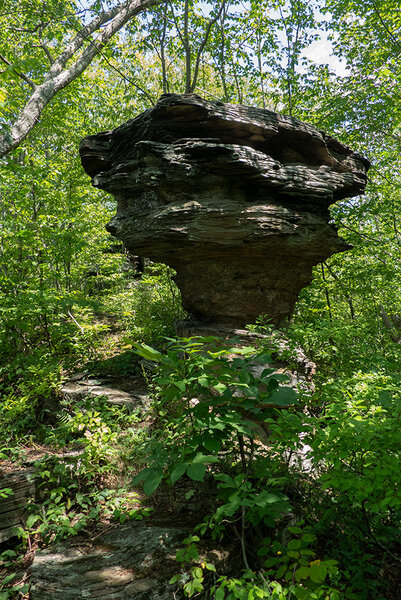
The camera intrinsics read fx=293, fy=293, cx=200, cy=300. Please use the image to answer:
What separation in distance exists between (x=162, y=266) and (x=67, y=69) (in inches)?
232

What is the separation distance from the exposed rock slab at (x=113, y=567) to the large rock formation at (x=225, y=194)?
4.34 metres

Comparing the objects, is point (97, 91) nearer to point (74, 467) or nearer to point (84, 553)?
point (74, 467)

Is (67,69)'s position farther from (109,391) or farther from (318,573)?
(318,573)

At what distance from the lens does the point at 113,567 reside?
8.59 ft

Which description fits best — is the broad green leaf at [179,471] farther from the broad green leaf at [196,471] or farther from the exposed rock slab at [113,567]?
the exposed rock slab at [113,567]

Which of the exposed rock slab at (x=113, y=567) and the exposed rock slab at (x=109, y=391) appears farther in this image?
the exposed rock slab at (x=109, y=391)

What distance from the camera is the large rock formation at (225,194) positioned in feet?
18.6

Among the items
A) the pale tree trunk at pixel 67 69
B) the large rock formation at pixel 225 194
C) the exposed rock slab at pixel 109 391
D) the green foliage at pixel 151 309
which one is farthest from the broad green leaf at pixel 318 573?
the pale tree trunk at pixel 67 69

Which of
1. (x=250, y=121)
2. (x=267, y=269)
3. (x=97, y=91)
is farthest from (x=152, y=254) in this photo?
(x=97, y=91)

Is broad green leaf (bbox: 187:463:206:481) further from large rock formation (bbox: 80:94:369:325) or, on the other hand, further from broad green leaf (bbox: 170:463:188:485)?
large rock formation (bbox: 80:94:369:325)

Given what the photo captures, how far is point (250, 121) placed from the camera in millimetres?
5922

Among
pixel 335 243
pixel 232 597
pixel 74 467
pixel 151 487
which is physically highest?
pixel 335 243

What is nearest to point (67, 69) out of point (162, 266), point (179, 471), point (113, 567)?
point (162, 266)

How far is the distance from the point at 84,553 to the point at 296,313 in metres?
7.07
